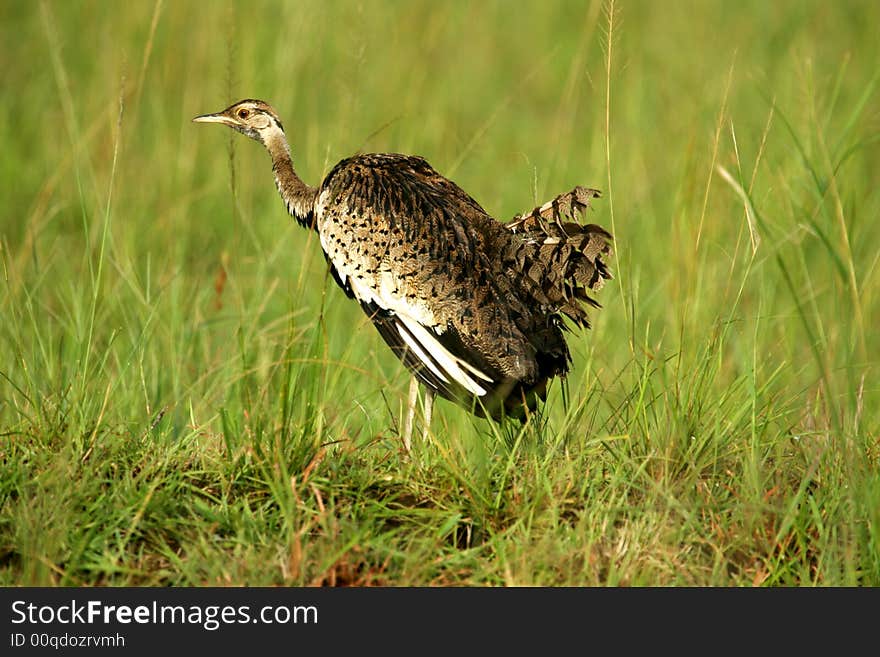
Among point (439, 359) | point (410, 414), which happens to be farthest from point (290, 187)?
point (410, 414)

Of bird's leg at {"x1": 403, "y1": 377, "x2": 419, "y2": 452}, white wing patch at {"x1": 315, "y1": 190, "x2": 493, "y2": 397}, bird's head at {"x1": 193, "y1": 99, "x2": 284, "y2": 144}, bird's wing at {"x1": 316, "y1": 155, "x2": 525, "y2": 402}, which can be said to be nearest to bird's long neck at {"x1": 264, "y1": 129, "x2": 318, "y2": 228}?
bird's head at {"x1": 193, "y1": 99, "x2": 284, "y2": 144}

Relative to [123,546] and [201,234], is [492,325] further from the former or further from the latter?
[201,234]

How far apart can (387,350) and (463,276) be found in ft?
7.00

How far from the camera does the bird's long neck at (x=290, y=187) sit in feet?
16.6

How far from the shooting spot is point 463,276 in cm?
456

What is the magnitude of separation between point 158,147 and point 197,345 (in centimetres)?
239

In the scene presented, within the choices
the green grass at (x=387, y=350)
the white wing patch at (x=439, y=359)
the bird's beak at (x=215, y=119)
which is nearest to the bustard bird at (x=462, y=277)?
the white wing patch at (x=439, y=359)

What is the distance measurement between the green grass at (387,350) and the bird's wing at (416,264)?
7.9 inches

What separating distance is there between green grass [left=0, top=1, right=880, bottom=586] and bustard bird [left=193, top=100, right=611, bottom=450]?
0.59 feet

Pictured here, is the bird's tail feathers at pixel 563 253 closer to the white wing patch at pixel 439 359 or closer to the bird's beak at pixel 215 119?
the white wing patch at pixel 439 359

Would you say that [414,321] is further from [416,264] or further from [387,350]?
[387,350]

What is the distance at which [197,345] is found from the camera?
20.2 feet

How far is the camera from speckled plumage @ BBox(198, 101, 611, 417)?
4.45 metres
